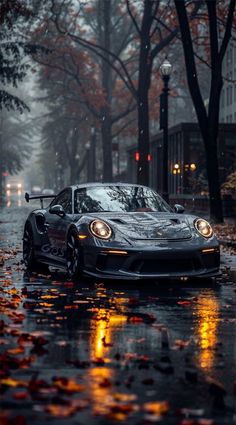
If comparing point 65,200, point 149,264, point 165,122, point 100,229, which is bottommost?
point 149,264

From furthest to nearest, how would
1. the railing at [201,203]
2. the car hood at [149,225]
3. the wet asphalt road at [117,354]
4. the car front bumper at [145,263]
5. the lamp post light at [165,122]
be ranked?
1. the railing at [201,203]
2. the lamp post light at [165,122]
3. the car hood at [149,225]
4. the car front bumper at [145,263]
5. the wet asphalt road at [117,354]

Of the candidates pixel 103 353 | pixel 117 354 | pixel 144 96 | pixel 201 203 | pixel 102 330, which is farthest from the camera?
pixel 201 203

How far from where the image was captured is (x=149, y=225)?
1293 cm

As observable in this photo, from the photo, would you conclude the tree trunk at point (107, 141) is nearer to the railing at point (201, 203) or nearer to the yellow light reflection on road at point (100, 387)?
the railing at point (201, 203)

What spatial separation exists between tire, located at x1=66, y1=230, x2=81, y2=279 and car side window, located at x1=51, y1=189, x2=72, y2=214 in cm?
88

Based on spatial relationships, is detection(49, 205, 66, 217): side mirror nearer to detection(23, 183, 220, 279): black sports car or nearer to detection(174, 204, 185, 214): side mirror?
detection(23, 183, 220, 279): black sports car

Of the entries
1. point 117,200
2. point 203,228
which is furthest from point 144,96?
point 203,228

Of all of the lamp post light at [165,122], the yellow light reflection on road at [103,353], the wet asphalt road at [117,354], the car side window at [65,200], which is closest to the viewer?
the wet asphalt road at [117,354]

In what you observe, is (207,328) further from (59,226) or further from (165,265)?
(59,226)

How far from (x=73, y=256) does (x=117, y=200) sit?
4.41ft

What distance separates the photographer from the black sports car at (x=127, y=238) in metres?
12.5

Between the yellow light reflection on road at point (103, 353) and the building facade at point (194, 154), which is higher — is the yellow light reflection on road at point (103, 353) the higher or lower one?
the lower one

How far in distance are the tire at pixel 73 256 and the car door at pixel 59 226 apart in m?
0.32

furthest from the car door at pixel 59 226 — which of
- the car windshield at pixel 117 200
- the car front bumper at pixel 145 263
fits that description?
the car front bumper at pixel 145 263
